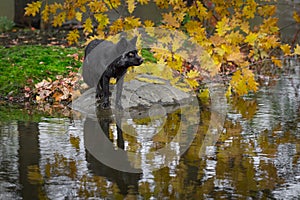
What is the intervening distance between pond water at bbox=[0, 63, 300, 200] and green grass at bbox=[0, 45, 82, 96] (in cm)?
159

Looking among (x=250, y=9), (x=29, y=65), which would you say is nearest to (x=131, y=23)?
(x=250, y=9)

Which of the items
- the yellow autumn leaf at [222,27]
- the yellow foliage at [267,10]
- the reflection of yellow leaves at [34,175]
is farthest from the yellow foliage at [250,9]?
the reflection of yellow leaves at [34,175]

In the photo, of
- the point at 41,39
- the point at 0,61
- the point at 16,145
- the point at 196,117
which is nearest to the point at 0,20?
the point at 41,39

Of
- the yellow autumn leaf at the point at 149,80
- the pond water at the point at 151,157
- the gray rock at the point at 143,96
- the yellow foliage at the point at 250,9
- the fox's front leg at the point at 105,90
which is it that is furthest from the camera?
the yellow autumn leaf at the point at 149,80

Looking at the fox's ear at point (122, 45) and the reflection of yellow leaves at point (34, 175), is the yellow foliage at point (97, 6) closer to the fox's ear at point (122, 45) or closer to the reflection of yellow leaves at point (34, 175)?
the fox's ear at point (122, 45)

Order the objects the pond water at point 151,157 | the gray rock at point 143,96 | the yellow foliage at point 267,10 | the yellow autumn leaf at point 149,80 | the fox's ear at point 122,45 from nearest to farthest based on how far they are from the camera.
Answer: the pond water at point 151,157, the fox's ear at point 122,45, the yellow foliage at point 267,10, the gray rock at point 143,96, the yellow autumn leaf at point 149,80

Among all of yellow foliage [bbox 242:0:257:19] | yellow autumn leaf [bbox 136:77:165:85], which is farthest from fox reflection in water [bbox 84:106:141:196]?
yellow foliage [bbox 242:0:257:19]

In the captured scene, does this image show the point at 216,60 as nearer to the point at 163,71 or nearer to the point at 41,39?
the point at 163,71

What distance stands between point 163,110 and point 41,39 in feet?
30.7

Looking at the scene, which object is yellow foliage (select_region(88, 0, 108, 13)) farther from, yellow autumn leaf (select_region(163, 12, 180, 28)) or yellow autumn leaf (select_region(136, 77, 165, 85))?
yellow autumn leaf (select_region(136, 77, 165, 85))

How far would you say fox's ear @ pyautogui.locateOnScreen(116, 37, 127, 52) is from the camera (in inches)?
336

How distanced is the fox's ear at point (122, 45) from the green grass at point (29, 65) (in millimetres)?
2937

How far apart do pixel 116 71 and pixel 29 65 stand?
3.67m

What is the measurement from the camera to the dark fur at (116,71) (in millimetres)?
8641
